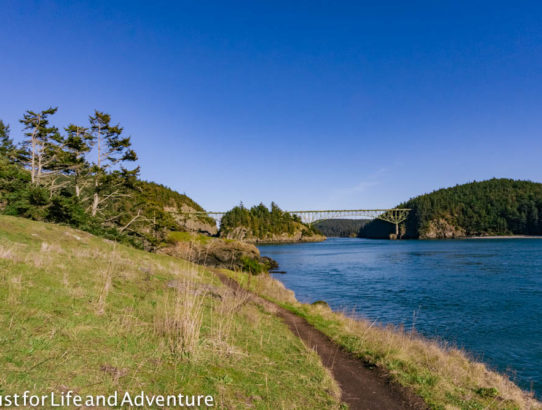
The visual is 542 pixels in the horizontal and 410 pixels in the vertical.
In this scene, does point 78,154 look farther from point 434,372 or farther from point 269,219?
point 269,219

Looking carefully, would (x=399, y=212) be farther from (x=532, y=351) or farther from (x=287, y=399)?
(x=287, y=399)

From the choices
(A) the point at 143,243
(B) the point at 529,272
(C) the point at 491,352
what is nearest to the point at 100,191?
(A) the point at 143,243

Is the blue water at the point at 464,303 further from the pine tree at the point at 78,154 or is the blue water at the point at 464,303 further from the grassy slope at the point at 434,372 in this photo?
the pine tree at the point at 78,154

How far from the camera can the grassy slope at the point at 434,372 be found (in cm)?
705

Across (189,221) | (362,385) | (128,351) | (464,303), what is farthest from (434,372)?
(189,221)

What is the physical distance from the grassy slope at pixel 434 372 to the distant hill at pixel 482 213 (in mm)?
160303

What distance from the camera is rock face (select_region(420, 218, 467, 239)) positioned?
494 ft

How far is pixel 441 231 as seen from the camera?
15425 centimetres

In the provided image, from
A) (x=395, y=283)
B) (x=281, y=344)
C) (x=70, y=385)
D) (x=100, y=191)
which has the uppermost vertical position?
(x=100, y=191)

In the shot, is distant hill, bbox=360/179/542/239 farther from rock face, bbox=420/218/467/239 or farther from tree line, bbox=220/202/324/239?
tree line, bbox=220/202/324/239

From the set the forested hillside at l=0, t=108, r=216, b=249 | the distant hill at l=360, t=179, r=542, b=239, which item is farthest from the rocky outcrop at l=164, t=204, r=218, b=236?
the distant hill at l=360, t=179, r=542, b=239

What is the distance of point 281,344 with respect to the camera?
8.98 meters

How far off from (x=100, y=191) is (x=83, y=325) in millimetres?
29298

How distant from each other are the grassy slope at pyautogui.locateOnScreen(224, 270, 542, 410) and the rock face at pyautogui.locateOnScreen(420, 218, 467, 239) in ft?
533
